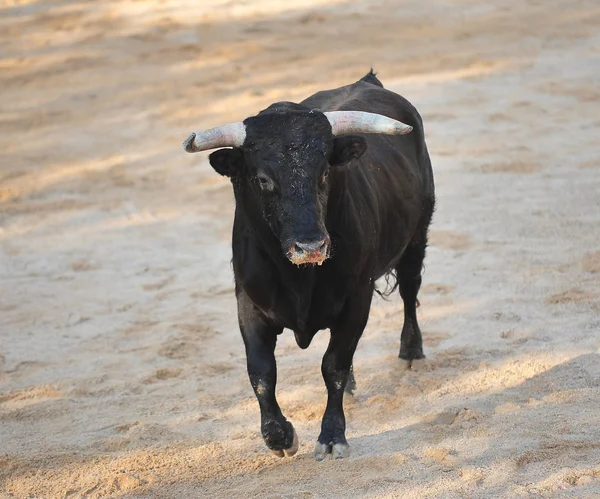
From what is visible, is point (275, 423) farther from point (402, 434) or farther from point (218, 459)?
point (402, 434)

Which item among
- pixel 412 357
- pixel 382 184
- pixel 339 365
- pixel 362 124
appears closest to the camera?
pixel 362 124

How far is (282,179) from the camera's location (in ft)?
14.8

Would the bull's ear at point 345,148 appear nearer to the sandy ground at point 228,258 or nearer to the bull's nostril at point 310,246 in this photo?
the bull's nostril at point 310,246

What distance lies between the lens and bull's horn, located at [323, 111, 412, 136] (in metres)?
4.79

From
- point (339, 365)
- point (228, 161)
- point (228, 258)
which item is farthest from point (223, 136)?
point (228, 258)

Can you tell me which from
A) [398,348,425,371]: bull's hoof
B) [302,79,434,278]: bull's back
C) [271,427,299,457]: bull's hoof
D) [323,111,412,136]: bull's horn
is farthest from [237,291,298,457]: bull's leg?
[398,348,425,371]: bull's hoof

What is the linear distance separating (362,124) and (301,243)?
837mm

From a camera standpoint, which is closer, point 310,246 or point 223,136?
point 310,246

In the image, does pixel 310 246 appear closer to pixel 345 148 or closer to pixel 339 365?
pixel 345 148

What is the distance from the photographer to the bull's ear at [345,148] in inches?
186

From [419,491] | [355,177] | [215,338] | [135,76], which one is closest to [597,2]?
[135,76]

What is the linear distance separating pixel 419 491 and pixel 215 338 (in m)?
2.77

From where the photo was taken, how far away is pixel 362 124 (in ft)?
15.9

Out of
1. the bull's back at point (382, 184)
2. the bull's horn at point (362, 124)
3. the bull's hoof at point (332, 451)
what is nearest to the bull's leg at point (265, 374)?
the bull's hoof at point (332, 451)
